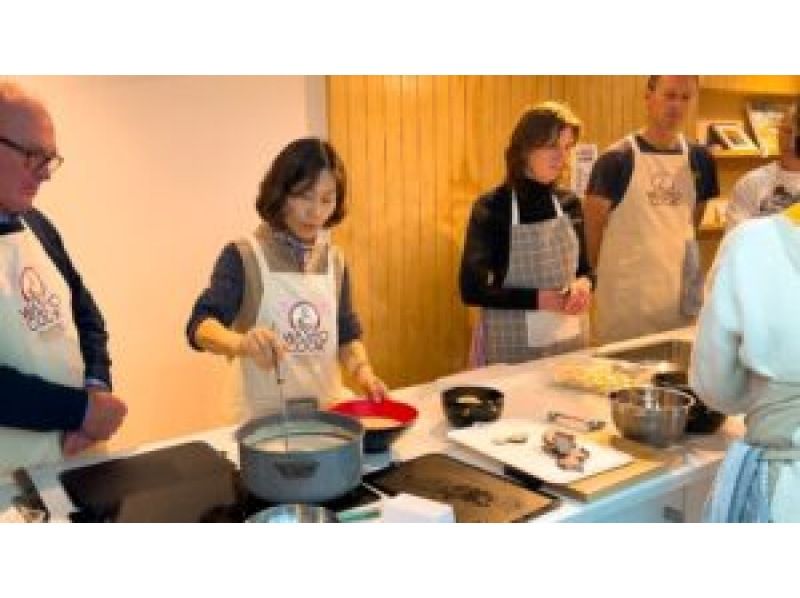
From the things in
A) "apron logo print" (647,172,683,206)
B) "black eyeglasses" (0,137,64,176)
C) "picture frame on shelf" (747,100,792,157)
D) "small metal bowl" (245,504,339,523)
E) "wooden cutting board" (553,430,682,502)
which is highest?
"picture frame on shelf" (747,100,792,157)

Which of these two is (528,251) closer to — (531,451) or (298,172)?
(298,172)

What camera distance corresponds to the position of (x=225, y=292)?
61.8 inches

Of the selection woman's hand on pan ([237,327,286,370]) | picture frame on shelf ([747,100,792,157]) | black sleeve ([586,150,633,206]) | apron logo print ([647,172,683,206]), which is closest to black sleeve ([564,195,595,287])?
black sleeve ([586,150,633,206])

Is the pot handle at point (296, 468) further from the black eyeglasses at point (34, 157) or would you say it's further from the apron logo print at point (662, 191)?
the apron logo print at point (662, 191)

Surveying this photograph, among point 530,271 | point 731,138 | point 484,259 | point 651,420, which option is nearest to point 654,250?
point 530,271

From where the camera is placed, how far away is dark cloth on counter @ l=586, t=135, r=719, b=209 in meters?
2.25

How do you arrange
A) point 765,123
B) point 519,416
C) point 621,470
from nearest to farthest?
point 621,470
point 519,416
point 765,123

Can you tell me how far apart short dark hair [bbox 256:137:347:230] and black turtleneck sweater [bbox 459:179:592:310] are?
0.58 meters

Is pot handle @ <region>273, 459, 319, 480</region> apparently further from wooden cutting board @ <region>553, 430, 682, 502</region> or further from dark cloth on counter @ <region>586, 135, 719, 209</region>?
dark cloth on counter @ <region>586, 135, 719, 209</region>

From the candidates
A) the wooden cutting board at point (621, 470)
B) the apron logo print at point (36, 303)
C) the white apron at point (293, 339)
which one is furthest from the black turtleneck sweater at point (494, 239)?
the apron logo print at point (36, 303)

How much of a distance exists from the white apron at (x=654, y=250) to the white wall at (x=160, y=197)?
0.98m

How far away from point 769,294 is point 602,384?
0.66 meters

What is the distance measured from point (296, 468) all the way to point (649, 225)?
161 cm
